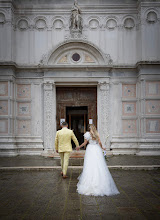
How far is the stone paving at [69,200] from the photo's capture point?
4.68 meters

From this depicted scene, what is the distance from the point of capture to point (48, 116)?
14172 millimetres

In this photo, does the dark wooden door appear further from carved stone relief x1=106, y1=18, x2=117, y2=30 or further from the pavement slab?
carved stone relief x1=106, y1=18, x2=117, y2=30

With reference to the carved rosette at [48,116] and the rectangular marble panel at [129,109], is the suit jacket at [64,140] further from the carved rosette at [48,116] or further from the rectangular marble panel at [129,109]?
the rectangular marble panel at [129,109]

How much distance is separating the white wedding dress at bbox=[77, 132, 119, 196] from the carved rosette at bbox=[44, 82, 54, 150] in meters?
7.54

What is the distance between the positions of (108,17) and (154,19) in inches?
106

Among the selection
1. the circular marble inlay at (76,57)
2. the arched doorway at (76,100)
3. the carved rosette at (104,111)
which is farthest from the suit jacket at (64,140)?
the circular marble inlay at (76,57)

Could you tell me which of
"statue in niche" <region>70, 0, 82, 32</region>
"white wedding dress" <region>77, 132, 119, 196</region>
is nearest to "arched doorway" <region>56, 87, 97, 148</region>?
"statue in niche" <region>70, 0, 82, 32</region>

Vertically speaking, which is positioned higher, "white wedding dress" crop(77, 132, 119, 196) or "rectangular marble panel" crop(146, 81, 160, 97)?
"rectangular marble panel" crop(146, 81, 160, 97)

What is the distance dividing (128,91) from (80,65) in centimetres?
327

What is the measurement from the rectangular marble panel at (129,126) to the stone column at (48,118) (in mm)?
4300

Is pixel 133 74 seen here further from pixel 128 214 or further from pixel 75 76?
pixel 128 214

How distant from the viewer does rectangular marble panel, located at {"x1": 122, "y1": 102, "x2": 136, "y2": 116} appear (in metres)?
14.6

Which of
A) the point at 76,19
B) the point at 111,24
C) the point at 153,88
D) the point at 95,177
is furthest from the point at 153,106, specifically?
the point at 95,177

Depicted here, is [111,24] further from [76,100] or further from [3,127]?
[3,127]
